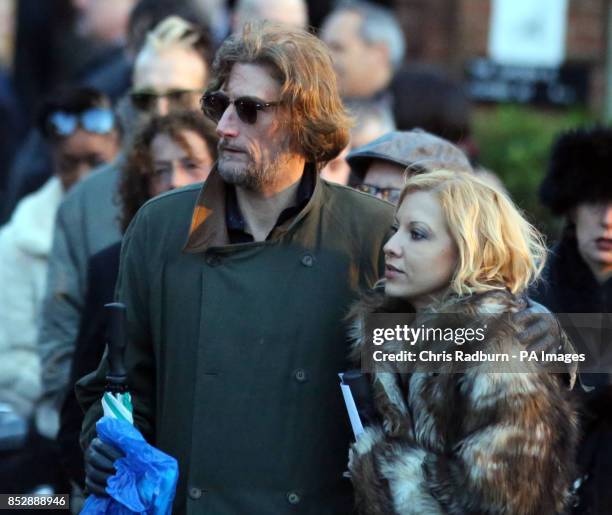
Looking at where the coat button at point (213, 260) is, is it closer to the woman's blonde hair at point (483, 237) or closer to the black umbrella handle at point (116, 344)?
the black umbrella handle at point (116, 344)

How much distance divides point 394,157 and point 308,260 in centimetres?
112

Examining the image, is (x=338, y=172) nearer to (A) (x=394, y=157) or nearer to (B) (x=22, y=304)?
(A) (x=394, y=157)

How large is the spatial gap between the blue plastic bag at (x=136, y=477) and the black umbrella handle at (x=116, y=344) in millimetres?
118

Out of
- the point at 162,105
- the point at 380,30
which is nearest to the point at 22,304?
the point at 162,105

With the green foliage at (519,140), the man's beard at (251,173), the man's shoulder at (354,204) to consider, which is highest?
the man's beard at (251,173)

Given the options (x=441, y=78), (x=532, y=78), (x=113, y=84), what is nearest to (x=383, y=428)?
(x=441, y=78)

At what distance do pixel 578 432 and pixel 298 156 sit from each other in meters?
1.14

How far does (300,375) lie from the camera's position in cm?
404

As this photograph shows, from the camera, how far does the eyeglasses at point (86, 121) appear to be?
667 centimetres

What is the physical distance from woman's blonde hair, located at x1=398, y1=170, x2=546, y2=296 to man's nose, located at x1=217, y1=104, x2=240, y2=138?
1.93 feet

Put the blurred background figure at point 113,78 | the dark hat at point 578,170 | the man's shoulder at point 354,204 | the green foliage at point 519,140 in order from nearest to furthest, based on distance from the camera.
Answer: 1. the man's shoulder at point 354,204
2. the dark hat at point 578,170
3. the blurred background figure at point 113,78
4. the green foliage at point 519,140

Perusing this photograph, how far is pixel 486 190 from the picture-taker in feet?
13.1

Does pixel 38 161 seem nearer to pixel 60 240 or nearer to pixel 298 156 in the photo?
pixel 60 240

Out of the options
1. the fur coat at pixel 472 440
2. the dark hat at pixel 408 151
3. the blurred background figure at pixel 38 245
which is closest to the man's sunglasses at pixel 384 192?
the dark hat at pixel 408 151
